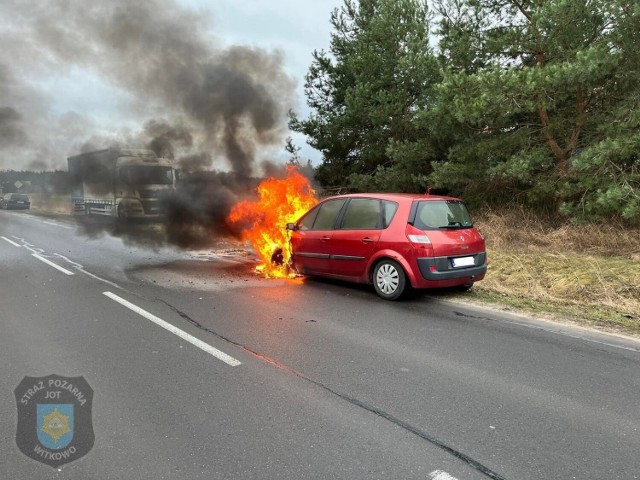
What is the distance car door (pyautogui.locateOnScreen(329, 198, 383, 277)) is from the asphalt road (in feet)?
1.81

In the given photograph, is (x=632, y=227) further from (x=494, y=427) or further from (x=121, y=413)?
(x=121, y=413)

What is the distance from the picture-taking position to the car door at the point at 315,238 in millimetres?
7434

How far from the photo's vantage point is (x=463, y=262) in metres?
6.52

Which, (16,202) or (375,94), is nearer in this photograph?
(375,94)

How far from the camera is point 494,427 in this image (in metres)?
2.99

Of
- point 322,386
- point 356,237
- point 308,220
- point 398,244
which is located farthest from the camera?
point 308,220

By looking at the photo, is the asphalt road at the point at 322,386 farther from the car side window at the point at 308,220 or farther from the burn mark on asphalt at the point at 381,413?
the car side window at the point at 308,220

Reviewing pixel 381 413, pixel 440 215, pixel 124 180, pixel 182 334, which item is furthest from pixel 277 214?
pixel 124 180

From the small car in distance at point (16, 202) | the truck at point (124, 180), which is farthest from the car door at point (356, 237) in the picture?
the small car in distance at point (16, 202)

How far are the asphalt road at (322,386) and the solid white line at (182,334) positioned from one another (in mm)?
29

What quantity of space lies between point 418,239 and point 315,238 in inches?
76.4

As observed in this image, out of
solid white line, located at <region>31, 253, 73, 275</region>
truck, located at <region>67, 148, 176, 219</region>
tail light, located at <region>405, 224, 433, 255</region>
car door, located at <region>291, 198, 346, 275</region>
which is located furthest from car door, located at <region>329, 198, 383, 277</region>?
truck, located at <region>67, 148, 176, 219</region>

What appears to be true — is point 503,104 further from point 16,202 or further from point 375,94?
point 16,202

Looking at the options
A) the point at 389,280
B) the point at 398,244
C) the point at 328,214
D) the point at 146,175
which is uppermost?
the point at 146,175
